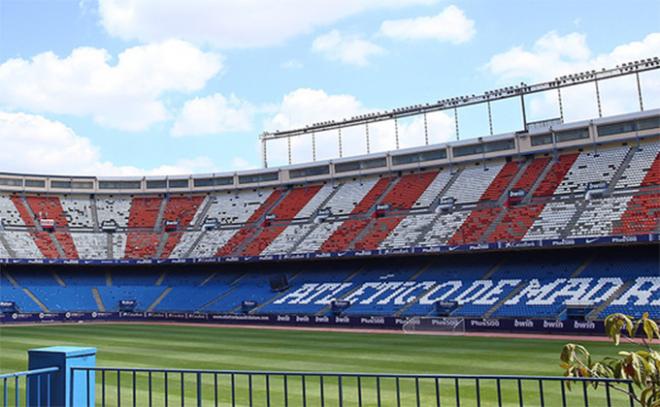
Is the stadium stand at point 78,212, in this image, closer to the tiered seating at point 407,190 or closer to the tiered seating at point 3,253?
the tiered seating at point 3,253

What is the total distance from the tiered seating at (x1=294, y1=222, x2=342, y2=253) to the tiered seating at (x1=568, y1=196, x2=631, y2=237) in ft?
65.2

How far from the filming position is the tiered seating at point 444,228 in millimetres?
42375

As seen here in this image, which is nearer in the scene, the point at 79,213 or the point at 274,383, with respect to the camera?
the point at 274,383

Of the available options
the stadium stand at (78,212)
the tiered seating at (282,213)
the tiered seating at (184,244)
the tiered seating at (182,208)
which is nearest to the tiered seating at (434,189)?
the tiered seating at (282,213)

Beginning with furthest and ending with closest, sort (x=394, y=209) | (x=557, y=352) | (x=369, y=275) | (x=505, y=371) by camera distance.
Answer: (x=394, y=209) → (x=369, y=275) → (x=557, y=352) → (x=505, y=371)

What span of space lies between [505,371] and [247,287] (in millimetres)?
33174

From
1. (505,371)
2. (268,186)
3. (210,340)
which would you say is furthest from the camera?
(268,186)

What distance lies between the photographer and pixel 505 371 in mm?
19328

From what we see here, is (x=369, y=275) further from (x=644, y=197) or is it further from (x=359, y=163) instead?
(x=644, y=197)

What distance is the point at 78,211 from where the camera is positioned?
61.2 m

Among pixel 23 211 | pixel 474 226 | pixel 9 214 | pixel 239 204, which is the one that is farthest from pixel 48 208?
pixel 474 226

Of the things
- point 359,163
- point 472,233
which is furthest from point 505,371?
point 359,163

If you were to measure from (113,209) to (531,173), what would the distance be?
143 feet

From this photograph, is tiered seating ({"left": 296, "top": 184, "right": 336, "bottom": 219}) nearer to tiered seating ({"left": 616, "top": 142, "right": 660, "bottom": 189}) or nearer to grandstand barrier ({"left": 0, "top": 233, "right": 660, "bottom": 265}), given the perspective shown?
grandstand barrier ({"left": 0, "top": 233, "right": 660, "bottom": 265})
